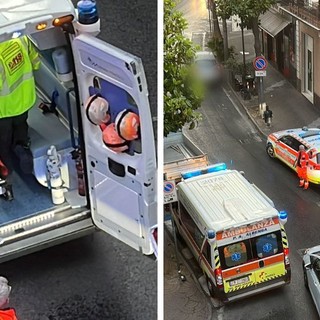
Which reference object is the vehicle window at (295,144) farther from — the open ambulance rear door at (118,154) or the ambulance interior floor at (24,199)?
the ambulance interior floor at (24,199)

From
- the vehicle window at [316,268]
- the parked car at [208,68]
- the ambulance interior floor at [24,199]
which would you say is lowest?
the vehicle window at [316,268]

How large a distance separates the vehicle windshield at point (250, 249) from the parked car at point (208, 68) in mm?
605

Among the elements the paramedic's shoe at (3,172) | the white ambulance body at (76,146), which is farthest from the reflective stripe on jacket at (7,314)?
the paramedic's shoe at (3,172)

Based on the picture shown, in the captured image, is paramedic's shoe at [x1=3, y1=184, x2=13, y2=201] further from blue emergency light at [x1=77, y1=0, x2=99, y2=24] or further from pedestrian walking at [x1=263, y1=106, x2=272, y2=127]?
pedestrian walking at [x1=263, y1=106, x2=272, y2=127]

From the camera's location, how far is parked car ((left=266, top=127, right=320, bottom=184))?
10.6ft

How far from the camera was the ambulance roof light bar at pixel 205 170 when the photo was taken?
10.6 ft

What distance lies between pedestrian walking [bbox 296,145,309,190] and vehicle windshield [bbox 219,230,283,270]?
209 mm

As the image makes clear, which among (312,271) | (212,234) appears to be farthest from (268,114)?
(312,271)

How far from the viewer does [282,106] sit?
3.26 metres

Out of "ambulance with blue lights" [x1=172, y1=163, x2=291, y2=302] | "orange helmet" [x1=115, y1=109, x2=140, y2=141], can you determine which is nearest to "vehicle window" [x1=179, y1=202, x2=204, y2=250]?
"ambulance with blue lights" [x1=172, y1=163, x2=291, y2=302]

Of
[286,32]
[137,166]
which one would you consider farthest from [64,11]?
[286,32]

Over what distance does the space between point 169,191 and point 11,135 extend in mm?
787

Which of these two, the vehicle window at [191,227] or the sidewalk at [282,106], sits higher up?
the sidewalk at [282,106]

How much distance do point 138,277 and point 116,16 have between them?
106cm
